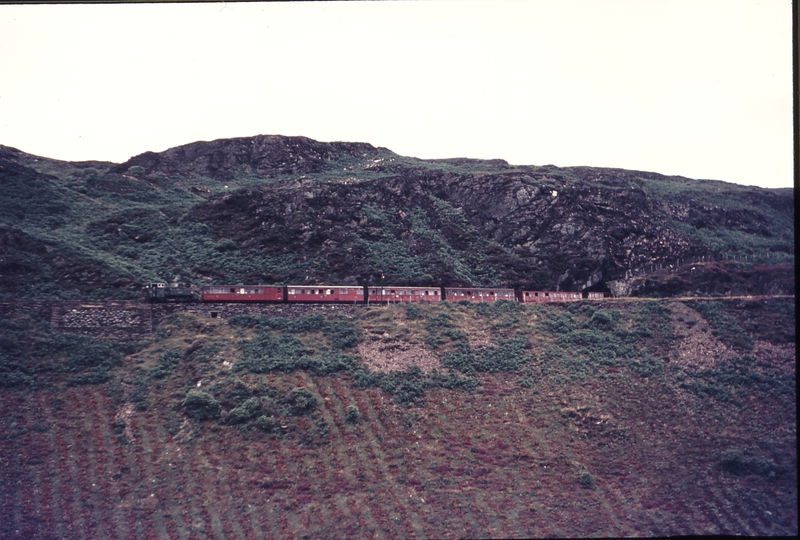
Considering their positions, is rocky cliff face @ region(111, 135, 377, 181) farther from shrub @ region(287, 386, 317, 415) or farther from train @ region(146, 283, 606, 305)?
shrub @ region(287, 386, 317, 415)

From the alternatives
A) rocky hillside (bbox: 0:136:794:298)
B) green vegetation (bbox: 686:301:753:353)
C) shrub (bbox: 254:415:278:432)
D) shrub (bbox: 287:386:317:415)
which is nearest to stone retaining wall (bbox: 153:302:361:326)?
rocky hillside (bbox: 0:136:794:298)

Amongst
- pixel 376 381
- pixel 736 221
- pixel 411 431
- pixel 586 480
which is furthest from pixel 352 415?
pixel 736 221

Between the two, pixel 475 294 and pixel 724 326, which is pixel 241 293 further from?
pixel 724 326

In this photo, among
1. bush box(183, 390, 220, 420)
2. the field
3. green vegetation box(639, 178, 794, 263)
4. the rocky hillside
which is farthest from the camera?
green vegetation box(639, 178, 794, 263)

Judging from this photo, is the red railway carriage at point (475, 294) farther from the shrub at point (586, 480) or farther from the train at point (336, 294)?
the shrub at point (586, 480)

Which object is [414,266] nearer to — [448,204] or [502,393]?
[448,204]

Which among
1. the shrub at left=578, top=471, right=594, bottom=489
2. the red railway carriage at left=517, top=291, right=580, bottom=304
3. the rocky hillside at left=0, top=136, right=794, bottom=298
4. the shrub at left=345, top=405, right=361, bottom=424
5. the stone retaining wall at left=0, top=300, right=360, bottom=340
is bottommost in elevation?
the shrub at left=578, top=471, right=594, bottom=489

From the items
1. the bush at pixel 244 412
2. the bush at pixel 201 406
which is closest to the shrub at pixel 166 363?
the bush at pixel 201 406
